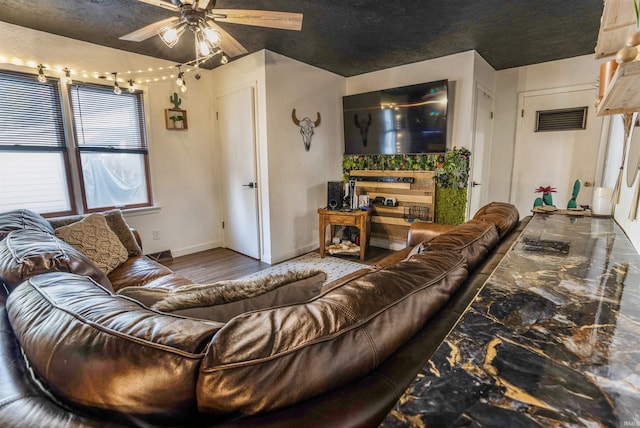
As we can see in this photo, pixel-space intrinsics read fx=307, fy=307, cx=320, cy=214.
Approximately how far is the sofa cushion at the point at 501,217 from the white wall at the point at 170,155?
350 centimetres

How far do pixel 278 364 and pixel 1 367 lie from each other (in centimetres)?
62

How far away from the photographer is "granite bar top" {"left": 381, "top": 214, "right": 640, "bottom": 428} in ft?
1.51

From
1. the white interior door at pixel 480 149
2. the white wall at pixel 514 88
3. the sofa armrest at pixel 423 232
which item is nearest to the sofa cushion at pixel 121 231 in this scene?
the sofa armrest at pixel 423 232

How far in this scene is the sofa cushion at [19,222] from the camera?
71.5 inches

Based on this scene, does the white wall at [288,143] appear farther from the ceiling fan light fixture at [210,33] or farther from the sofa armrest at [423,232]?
the sofa armrest at [423,232]

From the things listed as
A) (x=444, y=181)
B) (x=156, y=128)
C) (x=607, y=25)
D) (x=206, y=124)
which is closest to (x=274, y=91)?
(x=206, y=124)

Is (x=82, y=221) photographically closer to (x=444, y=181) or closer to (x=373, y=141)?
(x=373, y=141)

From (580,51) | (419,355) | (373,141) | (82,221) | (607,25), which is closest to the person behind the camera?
(419,355)

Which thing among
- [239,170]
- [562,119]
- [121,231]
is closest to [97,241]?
[121,231]

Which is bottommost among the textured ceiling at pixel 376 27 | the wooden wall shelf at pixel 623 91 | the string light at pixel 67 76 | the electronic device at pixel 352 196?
the electronic device at pixel 352 196

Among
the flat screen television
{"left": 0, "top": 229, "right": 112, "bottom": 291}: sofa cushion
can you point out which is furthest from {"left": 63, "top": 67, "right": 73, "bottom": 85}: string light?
the flat screen television

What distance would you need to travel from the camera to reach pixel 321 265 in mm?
3693

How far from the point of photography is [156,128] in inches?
148

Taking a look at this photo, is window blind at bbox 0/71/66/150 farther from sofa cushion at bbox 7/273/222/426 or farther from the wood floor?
sofa cushion at bbox 7/273/222/426
